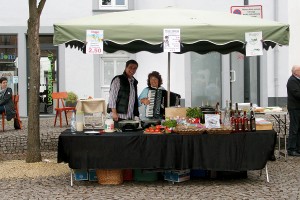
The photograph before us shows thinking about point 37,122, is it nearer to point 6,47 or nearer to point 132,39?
point 132,39

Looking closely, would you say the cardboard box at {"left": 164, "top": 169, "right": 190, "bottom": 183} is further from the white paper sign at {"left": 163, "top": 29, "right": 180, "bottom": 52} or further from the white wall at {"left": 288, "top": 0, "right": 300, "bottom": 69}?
the white wall at {"left": 288, "top": 0, "right": 300, "bottom": 69}

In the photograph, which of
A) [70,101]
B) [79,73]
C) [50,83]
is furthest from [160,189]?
[50,83]

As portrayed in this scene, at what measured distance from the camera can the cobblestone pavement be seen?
272 inches

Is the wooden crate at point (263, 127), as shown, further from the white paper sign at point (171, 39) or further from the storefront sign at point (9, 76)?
the storefront sign at point (9, 76)

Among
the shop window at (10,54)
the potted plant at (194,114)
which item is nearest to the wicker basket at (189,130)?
the potted plant at (194,114)

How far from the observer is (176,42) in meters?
7.51

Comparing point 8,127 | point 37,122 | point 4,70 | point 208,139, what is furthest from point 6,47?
point 208,139

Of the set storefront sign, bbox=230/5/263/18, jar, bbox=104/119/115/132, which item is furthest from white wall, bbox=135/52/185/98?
jar, bbox=104/119/115/132

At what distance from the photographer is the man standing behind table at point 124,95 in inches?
337

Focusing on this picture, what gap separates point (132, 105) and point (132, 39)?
1552mm

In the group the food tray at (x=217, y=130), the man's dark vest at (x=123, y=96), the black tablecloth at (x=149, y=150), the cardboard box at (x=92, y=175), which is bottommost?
the cardboard box at (x=92, y=175)

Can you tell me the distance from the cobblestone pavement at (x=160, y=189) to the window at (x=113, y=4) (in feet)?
31.1

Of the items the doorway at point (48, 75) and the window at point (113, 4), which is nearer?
the window at point (113, 4)

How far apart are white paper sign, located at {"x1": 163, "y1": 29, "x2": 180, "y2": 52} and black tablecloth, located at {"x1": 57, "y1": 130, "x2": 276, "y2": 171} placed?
120 cm
